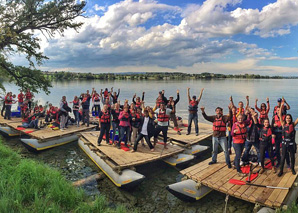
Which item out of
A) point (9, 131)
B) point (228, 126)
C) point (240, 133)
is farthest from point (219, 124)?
point (9, 131)

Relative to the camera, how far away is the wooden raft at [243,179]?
17.9 feet

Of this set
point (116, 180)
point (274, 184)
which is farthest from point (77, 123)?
point (274, 184)

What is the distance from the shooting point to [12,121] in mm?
14250

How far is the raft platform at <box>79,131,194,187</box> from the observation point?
23.3ft

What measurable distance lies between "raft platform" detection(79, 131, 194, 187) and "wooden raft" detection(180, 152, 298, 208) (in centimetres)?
162

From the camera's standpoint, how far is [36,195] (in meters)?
4.83

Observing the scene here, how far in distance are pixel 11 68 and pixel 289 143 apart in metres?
17.4

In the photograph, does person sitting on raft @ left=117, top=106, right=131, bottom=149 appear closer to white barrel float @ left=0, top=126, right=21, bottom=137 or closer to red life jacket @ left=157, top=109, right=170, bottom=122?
red life jacket @ left=157, top=109, right=170, bottom=122

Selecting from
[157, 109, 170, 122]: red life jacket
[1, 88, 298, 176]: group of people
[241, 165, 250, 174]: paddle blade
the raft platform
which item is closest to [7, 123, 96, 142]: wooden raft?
[1, 88, 298, 176]: group of people

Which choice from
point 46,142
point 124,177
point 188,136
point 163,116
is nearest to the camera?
point 124,177

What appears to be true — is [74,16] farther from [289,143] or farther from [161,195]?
[289,143]

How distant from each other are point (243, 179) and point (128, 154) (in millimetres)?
4454

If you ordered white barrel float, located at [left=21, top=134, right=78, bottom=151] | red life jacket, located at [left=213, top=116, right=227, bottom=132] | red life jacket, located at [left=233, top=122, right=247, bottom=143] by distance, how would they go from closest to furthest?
red life jacket, located at [left=233, top=122, right=247, bottom=143], red life jacket, located at [left=213, top=116, right=227, bottom=132], white barrel float, located at [left=21, top=134, right=78, bottom=151]

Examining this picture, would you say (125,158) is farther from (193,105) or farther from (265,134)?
(265,134)
